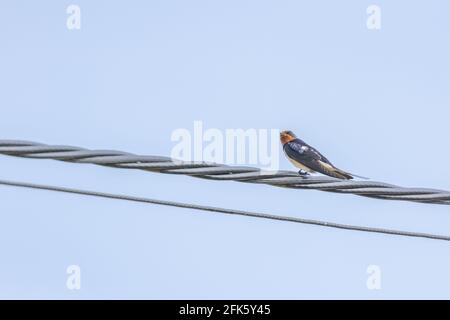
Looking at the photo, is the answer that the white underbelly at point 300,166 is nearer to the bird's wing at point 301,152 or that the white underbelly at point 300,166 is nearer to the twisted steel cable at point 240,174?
the bird's wing at point 301,152

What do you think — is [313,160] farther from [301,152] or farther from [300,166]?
[301,152]

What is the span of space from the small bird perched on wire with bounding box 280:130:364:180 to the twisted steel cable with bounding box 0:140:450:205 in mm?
473

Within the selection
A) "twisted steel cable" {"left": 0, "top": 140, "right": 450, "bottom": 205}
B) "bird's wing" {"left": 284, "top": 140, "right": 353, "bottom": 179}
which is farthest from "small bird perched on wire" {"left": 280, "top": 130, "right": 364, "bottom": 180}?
"twisted steel cable" {"left": 0, "top": 140, "right": 450, "bottom": 205}

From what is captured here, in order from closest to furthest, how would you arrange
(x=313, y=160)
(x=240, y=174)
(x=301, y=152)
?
(x=240, y=174) < (x=313, y=160) < (x=301, y=152)

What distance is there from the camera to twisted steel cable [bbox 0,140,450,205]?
22.5 feet

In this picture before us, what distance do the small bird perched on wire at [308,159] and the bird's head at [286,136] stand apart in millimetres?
40

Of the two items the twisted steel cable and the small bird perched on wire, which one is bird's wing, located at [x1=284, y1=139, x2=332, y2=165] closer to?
the small bird perched on wire

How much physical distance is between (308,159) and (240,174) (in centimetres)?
129

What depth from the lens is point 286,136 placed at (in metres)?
9.02

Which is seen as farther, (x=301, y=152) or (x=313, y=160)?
(x=301, y=152)

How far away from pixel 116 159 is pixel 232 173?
684mm

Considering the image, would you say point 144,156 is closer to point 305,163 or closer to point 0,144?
point 0,144

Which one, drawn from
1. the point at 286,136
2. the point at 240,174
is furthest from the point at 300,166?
the point at 240,174

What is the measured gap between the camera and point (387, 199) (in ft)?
23.3
